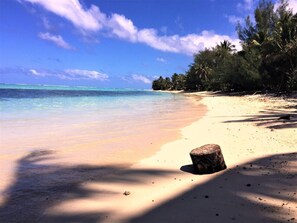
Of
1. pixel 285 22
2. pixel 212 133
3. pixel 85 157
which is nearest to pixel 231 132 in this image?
pixel 212 133

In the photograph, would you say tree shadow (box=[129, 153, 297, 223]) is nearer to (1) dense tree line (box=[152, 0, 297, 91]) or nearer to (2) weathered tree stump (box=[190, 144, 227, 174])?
(2) weathered tree stump (box=[190, 144, 227, 174])

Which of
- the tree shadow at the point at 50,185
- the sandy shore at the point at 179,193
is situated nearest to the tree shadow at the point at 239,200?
the sandy shore at the point at 179,193

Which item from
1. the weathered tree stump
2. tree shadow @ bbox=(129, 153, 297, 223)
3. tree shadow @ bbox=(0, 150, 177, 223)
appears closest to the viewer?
tree shadow @ bbox=(129, 153, 297, 223)

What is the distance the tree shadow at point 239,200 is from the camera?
4.56 metres

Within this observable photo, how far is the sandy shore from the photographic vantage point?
4746mm

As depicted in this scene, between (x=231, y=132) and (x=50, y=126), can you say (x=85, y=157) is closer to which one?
(x=231, y=132)

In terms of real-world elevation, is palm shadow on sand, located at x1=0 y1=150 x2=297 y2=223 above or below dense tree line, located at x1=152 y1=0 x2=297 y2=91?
below

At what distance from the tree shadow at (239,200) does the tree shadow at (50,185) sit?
1.05 m

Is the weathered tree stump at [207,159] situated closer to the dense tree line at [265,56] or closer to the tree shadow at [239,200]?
the tree shadow at [239,200]

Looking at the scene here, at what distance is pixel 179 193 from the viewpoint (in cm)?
572

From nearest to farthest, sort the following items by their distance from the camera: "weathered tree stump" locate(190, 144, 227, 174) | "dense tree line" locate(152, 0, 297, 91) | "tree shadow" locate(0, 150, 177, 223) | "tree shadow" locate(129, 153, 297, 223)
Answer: "tree shadow" locate(129, 153, 297, 223) < "tree shadow" locate(0, 150, 177, 223) < "weathered tree stump" locate(190, 144, 227, 174) < "dense tree line" locate(152, 0, 297, 91)

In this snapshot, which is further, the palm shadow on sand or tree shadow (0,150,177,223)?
tree shadow (0,150,177,223)

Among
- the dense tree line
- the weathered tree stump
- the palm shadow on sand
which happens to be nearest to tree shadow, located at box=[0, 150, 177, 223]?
the palm shadow on sand

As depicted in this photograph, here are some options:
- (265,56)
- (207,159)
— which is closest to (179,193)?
(207,159)
